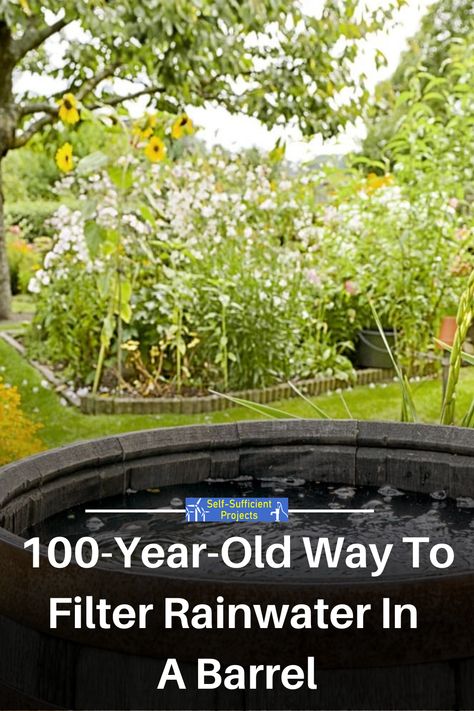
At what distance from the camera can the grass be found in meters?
4.67

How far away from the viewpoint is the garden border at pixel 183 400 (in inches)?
196

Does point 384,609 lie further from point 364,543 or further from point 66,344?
point 66,344

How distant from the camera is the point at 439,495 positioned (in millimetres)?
1983

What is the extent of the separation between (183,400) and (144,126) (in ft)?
5.26

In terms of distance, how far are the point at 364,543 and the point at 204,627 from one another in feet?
2.14

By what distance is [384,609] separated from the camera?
1084mm

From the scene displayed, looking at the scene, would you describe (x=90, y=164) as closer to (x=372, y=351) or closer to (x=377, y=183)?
(x=372, y=351)

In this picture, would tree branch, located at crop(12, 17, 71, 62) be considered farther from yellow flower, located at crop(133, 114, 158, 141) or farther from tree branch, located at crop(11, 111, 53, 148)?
yellow flower, located at crop(133, 114, 158, 141)

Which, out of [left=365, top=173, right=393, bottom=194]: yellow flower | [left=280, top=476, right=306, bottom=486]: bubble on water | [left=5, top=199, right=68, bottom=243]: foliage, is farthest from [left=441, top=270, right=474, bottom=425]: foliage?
[left=5, top=199, right=68, bottom=243]: foliage

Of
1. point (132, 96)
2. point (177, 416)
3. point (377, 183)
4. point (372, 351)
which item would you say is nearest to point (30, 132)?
point (132, 96)

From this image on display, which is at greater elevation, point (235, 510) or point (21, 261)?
point (21, 261)

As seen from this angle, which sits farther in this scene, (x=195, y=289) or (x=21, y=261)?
(x=21, y=261)

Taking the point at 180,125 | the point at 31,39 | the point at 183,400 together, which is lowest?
the point at 183,400

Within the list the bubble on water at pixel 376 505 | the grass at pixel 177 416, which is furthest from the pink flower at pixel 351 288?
the bubble on water at pixel 376 505
